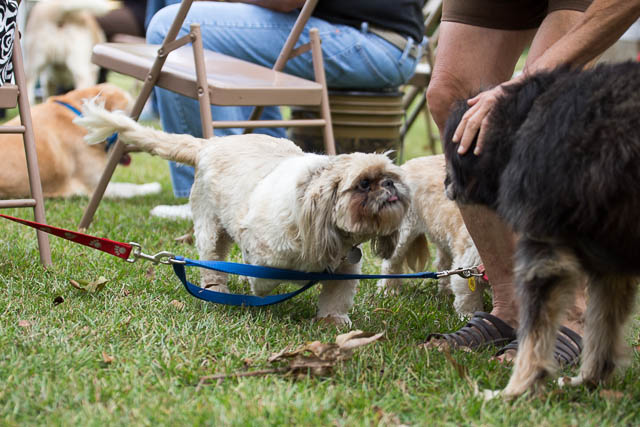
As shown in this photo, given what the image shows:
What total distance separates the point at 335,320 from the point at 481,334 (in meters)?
0.62

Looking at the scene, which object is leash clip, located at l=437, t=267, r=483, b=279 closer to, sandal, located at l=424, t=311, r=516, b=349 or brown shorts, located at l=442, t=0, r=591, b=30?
sandal, located at l=424, t=311, r=516, b=349

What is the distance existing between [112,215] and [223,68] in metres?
1.42

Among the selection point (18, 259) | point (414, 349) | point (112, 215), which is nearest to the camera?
point (414, 349)

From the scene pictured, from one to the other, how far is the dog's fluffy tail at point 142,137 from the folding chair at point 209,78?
16.4 inches

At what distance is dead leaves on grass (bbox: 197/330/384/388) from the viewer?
228cm

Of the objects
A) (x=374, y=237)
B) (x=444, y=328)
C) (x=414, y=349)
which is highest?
(x=374, y=237)

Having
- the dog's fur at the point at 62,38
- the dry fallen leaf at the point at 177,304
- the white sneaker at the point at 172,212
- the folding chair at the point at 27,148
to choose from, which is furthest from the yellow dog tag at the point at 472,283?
the dog's fur at the point at 62,38

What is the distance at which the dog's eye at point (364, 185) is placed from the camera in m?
2.68

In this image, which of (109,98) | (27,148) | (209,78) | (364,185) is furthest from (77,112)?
(364,185)

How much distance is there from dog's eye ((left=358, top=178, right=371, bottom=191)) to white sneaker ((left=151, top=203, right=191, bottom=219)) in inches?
106

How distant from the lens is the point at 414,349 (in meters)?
2.59

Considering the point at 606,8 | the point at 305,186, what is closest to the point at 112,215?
the point at 305,186

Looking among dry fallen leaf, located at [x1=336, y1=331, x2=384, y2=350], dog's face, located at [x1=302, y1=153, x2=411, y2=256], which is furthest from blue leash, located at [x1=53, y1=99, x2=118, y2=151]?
dry fallen leaf, located at [x1=336, y1=331, x2=384, y2=350]

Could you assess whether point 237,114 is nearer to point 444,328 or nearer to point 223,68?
point 223,68
